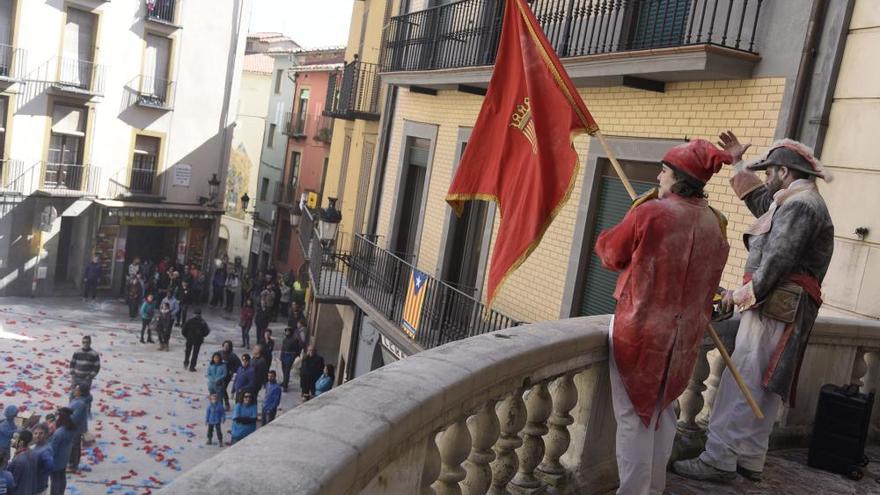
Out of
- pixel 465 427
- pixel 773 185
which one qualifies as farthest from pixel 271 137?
pixel 465 427

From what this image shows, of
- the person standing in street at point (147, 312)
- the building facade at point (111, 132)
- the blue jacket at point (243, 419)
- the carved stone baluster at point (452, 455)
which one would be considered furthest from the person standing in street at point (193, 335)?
the carved stone baluster at point (452, 455)

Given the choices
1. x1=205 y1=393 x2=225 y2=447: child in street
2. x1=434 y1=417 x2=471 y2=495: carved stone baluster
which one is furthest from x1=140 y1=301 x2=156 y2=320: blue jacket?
x1=434 y1=417 x2=471 y2=495: carved stone baluster

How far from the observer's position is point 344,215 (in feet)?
79.4

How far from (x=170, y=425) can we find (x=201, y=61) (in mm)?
21527

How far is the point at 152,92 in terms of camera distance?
1314 inches

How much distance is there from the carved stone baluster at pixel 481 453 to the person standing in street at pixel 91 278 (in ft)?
94.0

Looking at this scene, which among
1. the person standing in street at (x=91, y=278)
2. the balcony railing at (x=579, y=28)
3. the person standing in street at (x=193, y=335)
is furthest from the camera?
the person standing in street at (x=91, y=278)

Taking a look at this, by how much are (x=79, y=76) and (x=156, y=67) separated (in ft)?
11.4

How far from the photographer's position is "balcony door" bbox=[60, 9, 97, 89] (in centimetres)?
3033

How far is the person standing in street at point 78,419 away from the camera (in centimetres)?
1240

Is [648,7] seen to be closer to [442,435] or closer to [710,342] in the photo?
[710,342]

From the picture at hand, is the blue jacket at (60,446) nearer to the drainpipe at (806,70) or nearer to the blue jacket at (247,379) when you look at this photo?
the blue jacket at (247,379)

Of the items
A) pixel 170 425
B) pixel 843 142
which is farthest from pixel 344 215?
pixel 843 142

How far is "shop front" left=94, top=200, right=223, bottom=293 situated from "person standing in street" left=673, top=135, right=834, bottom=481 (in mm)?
29636
